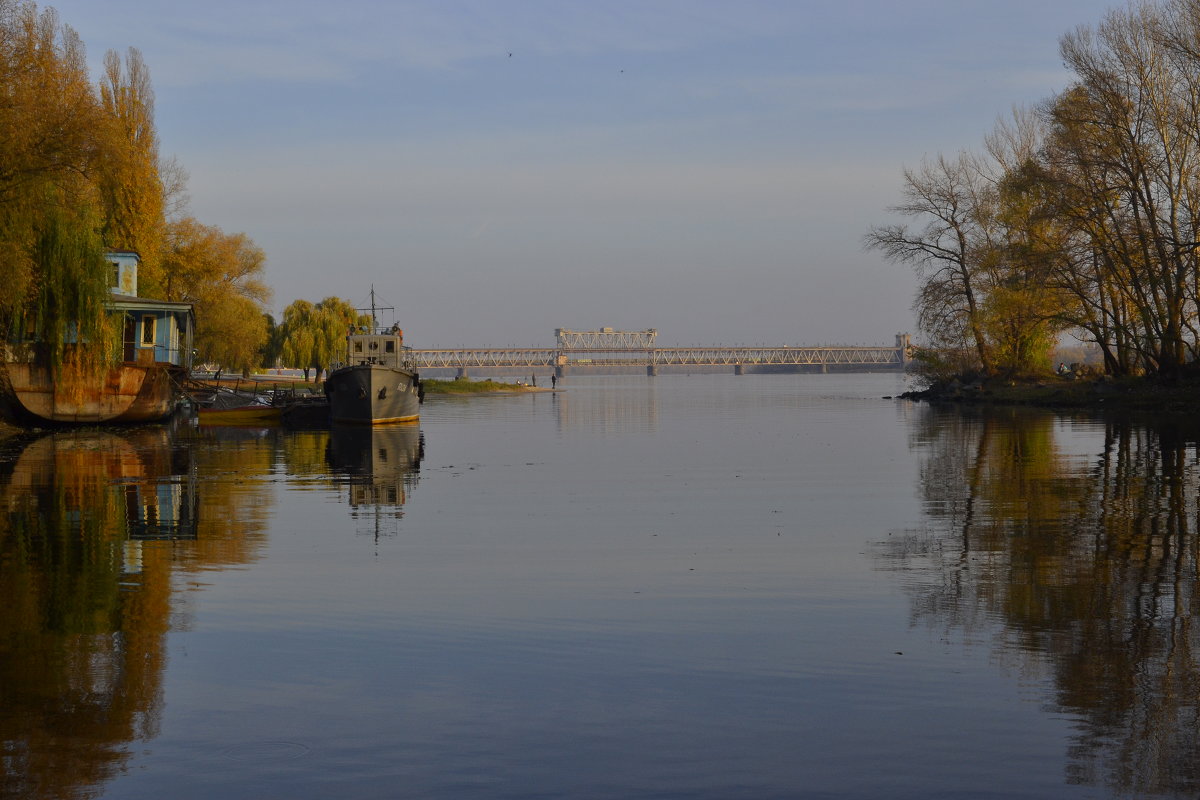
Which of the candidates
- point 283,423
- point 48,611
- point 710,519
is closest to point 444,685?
point 48,611

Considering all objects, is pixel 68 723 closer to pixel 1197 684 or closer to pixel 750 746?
pixel 750 746

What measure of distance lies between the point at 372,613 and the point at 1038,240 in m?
48.8

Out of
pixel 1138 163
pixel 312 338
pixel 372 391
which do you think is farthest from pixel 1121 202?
pixel 312 338

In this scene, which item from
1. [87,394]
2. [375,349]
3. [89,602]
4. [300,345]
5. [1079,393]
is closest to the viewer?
[89,602]

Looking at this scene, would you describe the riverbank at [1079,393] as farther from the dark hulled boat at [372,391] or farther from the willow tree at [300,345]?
the willow tree at [300,345]

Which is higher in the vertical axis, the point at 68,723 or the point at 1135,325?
the point at 1135,325

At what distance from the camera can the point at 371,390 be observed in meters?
46.0

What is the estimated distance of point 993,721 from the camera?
7.11 m

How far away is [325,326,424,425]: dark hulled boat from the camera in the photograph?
151 feet

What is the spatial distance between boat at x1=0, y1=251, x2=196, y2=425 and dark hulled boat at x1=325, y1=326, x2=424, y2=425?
20.3ft

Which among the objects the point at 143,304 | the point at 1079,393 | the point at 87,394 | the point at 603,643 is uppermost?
the point at 143,304

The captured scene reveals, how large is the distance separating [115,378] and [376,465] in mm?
17061

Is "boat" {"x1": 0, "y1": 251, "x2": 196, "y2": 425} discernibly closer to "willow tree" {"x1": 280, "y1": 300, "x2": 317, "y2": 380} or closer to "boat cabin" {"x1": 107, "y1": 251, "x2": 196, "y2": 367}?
"boat cabin" {"x1": 107, "y1": 251, "x2": 196, "y2": 367}

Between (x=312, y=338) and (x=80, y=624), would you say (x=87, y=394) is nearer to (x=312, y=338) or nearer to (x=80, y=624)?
(x=80, y=624)
